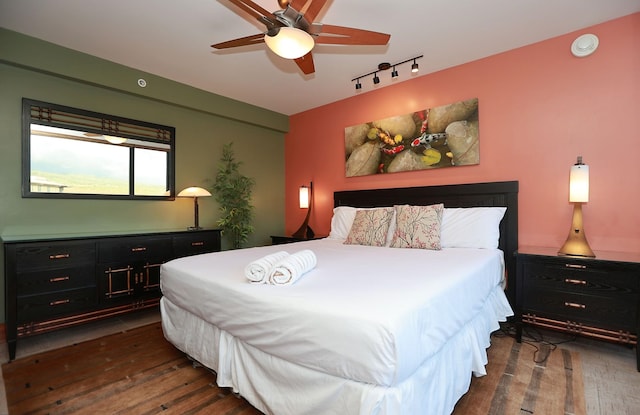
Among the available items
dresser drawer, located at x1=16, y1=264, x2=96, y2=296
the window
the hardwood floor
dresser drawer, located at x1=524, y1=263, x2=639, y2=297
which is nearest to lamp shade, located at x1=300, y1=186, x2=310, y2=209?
Result: the window

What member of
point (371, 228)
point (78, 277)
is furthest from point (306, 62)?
point (78, 277)

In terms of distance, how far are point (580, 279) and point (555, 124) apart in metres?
1.41

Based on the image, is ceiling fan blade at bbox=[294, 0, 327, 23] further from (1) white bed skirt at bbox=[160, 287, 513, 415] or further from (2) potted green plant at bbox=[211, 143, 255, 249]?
(2) potted green plant at bbox=[211, 143, 255, 249]

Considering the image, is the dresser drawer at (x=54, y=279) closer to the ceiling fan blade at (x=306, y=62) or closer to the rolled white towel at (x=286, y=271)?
the rolled white towel at (x=286, y=271)

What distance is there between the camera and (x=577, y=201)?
238 centimetres

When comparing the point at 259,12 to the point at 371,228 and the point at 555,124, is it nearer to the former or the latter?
the point at 371,228

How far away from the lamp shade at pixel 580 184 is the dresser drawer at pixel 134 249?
3760 millimetres

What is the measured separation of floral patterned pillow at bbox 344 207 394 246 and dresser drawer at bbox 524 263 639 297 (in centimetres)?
123

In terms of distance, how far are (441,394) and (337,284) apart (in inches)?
27.3

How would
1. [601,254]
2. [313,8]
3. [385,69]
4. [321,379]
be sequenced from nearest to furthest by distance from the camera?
[321,379], [313,8], [601,254], [385,69]

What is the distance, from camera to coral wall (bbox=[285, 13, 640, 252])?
7.97ft

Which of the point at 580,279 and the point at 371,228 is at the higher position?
the point at 371,228

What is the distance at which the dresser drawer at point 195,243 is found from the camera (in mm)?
3244

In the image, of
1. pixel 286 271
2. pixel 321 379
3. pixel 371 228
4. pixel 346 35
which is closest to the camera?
pixel 321 379
